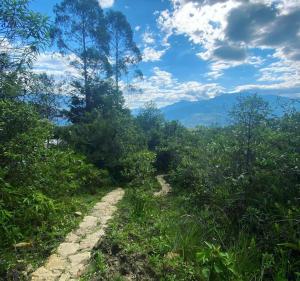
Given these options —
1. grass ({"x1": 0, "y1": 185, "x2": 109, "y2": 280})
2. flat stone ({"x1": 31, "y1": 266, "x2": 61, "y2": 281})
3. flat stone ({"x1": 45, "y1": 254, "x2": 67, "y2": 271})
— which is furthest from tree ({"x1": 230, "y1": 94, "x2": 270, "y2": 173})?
flat stone ({"x1": 31, "y1": 266, "x2": 61, "y2": 281})

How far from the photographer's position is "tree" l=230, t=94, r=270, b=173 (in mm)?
8094

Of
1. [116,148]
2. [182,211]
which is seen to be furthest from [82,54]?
[182,211]

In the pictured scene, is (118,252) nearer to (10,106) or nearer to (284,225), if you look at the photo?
(284,225)

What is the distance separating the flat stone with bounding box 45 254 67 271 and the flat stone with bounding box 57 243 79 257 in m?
0.17

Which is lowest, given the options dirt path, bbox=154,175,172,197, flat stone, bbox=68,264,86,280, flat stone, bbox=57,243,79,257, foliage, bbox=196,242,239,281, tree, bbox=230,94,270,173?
dirt path, bbox=154,175,172,197

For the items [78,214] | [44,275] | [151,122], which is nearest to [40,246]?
[44,275]

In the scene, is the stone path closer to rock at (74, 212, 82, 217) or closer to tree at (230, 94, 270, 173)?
rock at (74, 212, 82, 217)

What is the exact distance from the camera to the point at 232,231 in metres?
6.65

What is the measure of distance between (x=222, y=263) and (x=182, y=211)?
194 inches

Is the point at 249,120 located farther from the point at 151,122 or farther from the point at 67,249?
the point at 151,122

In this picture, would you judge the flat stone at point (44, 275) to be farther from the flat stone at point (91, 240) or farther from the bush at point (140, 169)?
the bush at point (140, 169)

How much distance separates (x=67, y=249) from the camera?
6.13 m

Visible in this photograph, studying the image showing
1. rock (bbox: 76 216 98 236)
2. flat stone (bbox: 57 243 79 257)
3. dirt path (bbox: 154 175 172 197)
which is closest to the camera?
flat stone (bbox: 57 243 79 257)

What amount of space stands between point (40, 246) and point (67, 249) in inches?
21.9
